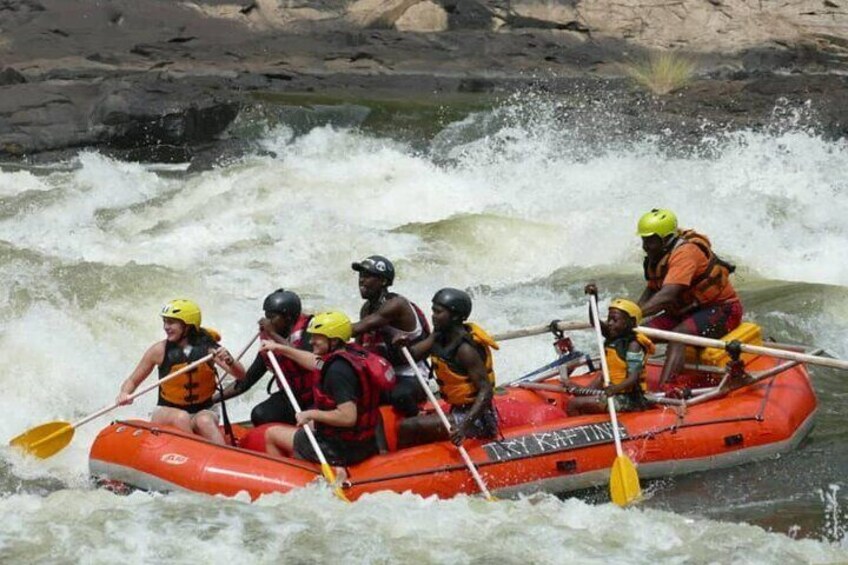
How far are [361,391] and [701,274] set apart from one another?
2.67m

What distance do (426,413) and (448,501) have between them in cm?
89

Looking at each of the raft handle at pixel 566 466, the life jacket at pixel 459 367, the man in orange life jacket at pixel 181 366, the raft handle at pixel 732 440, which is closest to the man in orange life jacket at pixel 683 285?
the raft handle at pixel 732 440

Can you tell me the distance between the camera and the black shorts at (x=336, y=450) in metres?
7.90

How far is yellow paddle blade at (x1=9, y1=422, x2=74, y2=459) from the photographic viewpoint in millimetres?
8734

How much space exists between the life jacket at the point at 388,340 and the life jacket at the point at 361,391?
2.69ft

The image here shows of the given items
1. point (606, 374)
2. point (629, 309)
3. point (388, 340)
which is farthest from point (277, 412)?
point (629, 309)

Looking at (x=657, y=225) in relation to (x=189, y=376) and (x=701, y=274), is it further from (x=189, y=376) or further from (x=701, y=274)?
(x=189, y=376)

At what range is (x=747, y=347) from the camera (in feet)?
28.4

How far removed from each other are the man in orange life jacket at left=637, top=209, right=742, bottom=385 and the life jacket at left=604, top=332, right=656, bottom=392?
0.39 metres

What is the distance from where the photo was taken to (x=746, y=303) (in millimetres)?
12086

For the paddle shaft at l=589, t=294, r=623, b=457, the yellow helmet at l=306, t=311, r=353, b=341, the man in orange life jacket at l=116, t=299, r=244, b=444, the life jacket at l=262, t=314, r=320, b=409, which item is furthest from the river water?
the life jacket at l=262, t=314, r=320, b=409

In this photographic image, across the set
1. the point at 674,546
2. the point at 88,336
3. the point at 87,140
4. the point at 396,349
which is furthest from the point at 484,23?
the point at 674,546

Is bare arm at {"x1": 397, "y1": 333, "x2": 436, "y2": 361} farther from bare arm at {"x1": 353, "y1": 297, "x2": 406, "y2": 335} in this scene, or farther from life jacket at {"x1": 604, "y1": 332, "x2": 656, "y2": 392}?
life jacket at {"x1": 604, "y1": 332, "x2": 656, "y2": 392}

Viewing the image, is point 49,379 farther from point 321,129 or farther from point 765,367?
point 321,129
